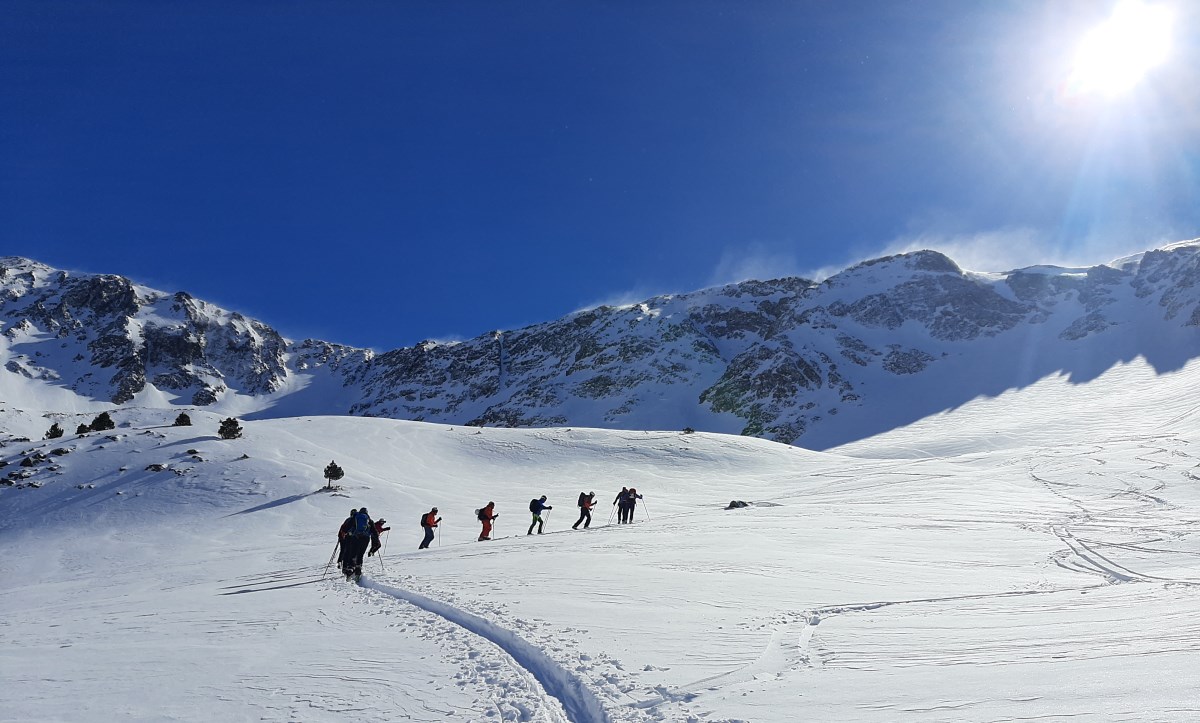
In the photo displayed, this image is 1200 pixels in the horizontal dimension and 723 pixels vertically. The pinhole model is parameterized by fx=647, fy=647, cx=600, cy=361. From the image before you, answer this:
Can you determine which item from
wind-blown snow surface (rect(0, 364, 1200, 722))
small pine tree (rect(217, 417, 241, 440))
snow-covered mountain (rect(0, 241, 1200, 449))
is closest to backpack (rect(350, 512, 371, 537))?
wind-blown snow surface (rect(0, 364, 1200, 722))

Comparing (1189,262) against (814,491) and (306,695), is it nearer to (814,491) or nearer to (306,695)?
(814,491)

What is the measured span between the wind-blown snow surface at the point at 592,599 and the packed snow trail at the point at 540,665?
0.14ft

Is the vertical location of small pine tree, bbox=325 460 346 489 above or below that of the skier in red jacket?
above

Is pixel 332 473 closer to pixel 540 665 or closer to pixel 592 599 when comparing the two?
pixel 592 599

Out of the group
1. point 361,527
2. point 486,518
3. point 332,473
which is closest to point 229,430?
A: point 332,473

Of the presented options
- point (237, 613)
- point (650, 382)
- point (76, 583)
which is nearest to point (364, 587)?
point (237, 613)

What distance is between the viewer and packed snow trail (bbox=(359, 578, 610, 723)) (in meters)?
6.03

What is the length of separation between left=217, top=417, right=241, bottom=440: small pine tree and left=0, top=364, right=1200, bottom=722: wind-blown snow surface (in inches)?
35.7

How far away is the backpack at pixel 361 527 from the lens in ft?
49.4

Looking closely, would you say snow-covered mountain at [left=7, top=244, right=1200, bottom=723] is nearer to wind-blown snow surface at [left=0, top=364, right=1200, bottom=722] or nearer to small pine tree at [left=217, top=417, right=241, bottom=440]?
wind-blown snow surface at [left=0, top=364, right=1200, bottom=722]

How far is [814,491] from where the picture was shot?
33.6 metres

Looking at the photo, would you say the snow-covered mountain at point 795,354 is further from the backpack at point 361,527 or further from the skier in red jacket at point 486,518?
the backpack at point 361,527

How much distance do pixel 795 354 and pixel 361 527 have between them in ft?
428

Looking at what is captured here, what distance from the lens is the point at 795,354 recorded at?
137 metres
